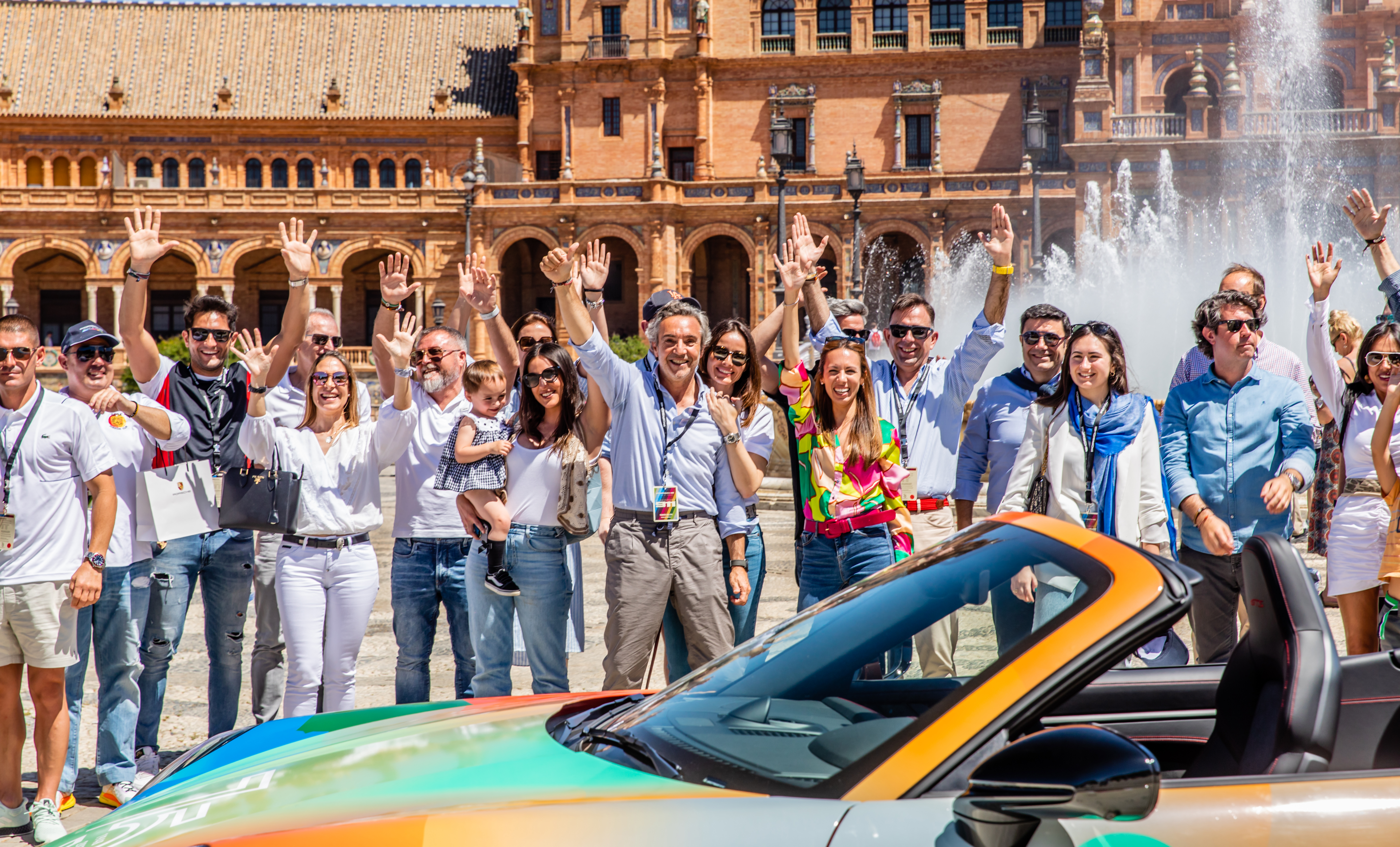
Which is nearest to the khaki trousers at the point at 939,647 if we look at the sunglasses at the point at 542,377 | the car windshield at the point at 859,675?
the car windshield at the point at 859,675

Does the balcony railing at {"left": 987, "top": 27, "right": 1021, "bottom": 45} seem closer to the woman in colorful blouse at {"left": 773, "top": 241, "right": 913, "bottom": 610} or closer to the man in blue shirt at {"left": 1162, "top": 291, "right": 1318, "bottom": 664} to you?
the man in blue shirt at {"left": 1162, "top": 291, "right": 1318, "bottom": 664}

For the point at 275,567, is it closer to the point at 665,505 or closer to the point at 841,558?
the point at 665,505

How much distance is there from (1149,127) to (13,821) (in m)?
36.5

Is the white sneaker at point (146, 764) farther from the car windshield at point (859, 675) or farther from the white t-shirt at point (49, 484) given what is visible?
the car windshield at point (859, 675)

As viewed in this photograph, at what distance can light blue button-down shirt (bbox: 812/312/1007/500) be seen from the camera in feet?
16.7

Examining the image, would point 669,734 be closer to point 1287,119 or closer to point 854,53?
point 1287,119

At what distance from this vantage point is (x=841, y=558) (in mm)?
4680

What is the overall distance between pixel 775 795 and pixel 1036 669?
0.52 metres

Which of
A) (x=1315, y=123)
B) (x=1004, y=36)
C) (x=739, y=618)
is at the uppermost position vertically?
(x=1004, y=36)

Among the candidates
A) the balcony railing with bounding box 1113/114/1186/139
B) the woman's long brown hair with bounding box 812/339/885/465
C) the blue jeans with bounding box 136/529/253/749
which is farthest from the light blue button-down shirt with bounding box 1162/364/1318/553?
the balcony railing with bounding box 1113/114/1186/139

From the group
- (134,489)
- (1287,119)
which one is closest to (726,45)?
(1287,119)

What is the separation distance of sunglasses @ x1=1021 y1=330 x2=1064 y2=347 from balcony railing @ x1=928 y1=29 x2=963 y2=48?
1548 inches

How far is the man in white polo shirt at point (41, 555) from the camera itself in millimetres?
4301

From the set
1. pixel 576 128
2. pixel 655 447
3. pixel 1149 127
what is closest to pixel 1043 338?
pixel 655 447
